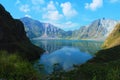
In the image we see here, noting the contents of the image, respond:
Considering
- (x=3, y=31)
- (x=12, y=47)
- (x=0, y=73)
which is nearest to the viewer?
(x=0, y=73)

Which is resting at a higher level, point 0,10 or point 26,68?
point 0,10

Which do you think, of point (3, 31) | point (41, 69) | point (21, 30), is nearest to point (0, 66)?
point (41, 69)

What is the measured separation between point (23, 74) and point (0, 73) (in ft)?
6.27

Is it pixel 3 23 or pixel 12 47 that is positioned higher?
pixel 3 23

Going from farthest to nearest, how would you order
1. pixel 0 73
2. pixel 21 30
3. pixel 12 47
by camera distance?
pixel 21 30
pixel 12 47
pixel 0 73

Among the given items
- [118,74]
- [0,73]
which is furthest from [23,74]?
[118,74]

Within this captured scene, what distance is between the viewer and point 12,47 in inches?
4454

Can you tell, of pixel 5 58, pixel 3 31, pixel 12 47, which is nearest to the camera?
pixel 5 58

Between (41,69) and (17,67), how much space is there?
3.26 metres

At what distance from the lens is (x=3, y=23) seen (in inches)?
4938

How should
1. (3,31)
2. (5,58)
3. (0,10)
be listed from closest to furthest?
1. (5,58)
2. (3,31)
3. (0,10)

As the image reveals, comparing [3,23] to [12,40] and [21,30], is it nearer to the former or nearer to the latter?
[12,40]

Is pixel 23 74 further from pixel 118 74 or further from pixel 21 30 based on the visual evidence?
pixel 21 30

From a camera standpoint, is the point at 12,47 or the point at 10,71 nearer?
the point at 10,71
